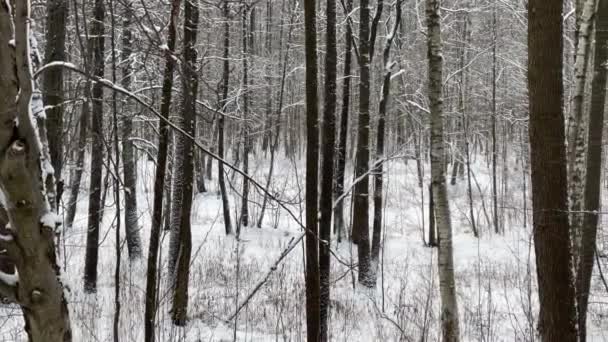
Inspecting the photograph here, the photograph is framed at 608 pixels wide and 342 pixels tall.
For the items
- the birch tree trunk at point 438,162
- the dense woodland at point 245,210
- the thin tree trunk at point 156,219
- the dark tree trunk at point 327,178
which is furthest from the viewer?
the dark tree trunk at point 327,178

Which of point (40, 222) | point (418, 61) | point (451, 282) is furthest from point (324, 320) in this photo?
point (418, 61)

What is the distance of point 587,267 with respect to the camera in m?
6.07

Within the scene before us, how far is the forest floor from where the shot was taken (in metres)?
6.05

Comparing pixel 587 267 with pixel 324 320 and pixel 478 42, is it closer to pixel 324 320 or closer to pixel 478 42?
pixel 324 320

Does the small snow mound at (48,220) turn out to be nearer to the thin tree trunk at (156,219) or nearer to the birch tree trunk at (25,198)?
the birch tree trunk at (25,198)

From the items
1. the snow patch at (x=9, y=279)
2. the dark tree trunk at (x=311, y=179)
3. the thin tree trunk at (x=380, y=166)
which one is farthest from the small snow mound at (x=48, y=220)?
the thin tree trunk at (x=380, y=166)

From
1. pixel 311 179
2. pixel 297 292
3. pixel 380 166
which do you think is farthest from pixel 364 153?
pixel 311 179

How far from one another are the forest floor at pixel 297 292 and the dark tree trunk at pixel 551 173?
0.66 m

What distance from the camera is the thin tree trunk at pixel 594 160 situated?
6.01 m

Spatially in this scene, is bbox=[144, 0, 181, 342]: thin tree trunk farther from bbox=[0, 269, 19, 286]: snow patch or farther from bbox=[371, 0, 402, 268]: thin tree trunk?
bbox=[371, 0, 402, 268]: thin tree trunk

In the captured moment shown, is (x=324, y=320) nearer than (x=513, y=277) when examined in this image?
Yes

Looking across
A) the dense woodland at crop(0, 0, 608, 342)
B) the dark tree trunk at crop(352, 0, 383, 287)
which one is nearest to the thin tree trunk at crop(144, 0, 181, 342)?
the dense woodland at crop(0, 0, 608, 342)

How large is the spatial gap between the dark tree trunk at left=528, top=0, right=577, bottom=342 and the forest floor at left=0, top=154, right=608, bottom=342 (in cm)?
66

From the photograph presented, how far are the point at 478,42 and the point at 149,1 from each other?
17.7 m
